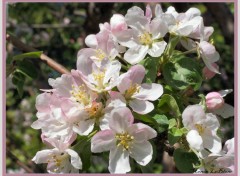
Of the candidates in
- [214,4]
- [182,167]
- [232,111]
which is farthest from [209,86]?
[182,167]

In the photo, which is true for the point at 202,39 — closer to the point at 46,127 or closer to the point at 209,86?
the point at 46,127

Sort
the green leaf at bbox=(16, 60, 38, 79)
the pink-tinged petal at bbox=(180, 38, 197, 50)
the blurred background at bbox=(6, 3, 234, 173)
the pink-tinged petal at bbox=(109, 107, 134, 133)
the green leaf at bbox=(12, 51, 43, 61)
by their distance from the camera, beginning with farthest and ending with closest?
the blurred background at bbox=(6, 3, 234, 173) → the green leaf at bbox=(16, 60, 38, 79) → the green leaf at bbox=(12, 51, 43, 61) → the pink-tinged petal at bbox=(180, 38, 197, 50) → the pink-tinged petal at bbox=(109, 107, 134, 133)

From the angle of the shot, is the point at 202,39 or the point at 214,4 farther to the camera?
the point at 214,4

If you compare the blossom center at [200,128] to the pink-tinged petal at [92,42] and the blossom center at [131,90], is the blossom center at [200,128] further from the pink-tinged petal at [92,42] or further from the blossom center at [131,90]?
the pink-tinged petal at [92,42]

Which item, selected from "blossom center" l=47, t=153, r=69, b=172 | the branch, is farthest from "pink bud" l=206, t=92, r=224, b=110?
the branch

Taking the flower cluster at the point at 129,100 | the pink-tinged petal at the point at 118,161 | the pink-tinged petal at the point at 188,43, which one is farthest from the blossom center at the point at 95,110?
the pink-tinged petal at the point at 188,43

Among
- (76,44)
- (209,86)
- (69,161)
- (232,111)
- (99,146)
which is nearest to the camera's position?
(99,146)

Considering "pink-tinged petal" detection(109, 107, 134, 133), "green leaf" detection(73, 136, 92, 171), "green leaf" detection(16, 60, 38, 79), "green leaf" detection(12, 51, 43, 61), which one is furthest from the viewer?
"green leaf" detection(16, 60, 38, 79)

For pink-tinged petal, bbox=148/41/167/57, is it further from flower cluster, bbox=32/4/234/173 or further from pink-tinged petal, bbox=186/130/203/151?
pink-tinged petal, bbox=186/130/203/151
